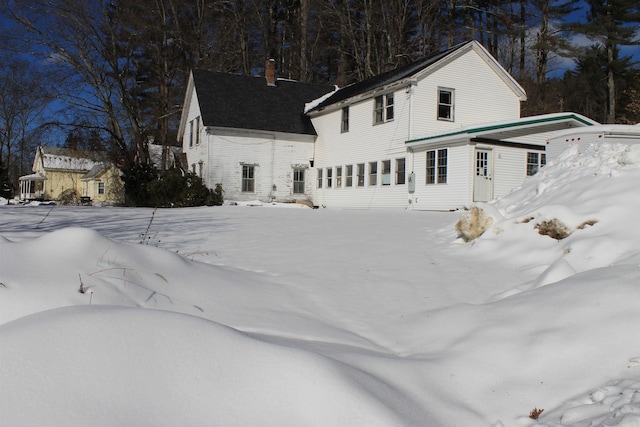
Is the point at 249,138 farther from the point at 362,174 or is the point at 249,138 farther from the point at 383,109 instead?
the point at 383,109

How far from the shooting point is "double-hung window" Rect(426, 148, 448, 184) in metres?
18.5

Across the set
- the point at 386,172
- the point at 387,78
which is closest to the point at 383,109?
the point at 387,78

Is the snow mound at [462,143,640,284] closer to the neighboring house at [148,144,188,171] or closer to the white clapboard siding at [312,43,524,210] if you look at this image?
the white clapboard siding at [312,43,524,210]

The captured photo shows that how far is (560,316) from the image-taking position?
3703 millimetres

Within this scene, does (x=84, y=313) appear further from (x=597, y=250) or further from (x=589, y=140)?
(x=589, y=140)

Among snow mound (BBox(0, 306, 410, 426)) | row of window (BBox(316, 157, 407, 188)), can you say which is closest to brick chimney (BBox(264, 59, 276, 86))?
row of window (BBox(316, 157, 407, 188))

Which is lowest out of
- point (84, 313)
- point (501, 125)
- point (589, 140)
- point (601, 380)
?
point (601, 380)

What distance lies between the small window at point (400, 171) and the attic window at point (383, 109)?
2052mm

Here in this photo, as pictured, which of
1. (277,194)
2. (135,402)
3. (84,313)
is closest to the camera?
(135,402)

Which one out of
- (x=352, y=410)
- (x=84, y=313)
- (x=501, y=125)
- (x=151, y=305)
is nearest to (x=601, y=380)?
(x=352, y=410)

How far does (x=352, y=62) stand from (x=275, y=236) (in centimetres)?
2969

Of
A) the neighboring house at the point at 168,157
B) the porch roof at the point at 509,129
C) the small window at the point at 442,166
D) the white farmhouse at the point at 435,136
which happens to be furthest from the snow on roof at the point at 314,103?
the small window at the point at 442,166

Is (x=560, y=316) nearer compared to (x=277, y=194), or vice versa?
(x=560, y=316)

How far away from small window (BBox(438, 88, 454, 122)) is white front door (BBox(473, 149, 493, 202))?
10.9ft
